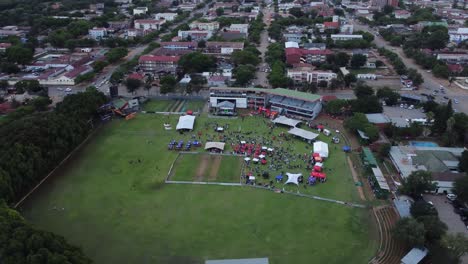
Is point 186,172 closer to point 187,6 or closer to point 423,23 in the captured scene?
point 423,23

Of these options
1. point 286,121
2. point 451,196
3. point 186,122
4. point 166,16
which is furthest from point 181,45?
point 451,196

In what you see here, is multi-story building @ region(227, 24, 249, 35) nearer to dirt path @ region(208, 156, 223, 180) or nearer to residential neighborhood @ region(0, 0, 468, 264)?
residential neighborhood @ region(0, 0, 468, 264)

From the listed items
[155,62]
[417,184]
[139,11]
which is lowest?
[417,184]

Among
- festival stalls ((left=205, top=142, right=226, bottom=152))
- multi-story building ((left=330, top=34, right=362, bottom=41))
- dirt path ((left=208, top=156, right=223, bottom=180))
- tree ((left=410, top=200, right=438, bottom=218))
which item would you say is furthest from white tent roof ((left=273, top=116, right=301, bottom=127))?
multi-story building ((left=330, top=34, right=362, bottom=41))

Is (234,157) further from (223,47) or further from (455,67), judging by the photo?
(455,67)

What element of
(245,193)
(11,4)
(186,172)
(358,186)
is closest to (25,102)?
(186,172)

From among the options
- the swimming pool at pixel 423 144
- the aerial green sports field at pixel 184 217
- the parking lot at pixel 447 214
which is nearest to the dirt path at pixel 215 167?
the aerial green sports field at pixel 184 217
